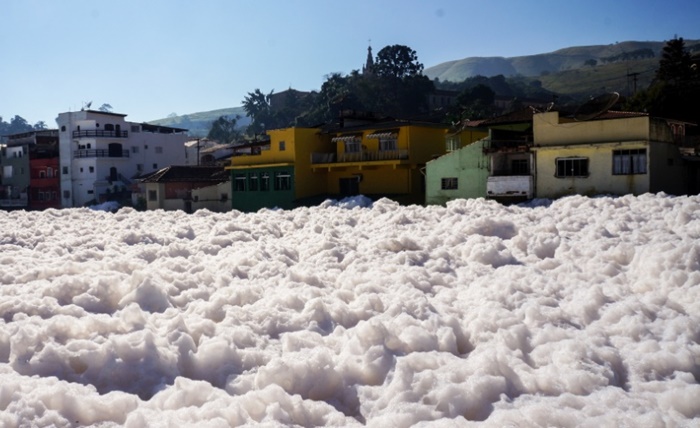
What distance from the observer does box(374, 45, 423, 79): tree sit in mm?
75375

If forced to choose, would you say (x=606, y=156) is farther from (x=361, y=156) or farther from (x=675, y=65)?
(x=675, y=65)

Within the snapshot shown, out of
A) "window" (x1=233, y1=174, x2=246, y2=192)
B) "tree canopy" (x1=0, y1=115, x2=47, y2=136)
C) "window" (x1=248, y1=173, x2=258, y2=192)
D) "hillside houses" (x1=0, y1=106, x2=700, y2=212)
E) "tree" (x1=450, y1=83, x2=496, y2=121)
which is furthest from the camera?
"tree canopy" (x1=0, y1=115, x2=47, y2=136)

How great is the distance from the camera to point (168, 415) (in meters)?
5.27

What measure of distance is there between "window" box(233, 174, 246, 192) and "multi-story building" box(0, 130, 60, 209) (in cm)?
2534

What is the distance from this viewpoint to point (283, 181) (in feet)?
109

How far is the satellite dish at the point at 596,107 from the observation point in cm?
2303

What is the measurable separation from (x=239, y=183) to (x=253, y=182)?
3.98 ft

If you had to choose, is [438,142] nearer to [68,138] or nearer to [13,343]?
[13,343]

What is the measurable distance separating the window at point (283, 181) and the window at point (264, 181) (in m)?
0.75

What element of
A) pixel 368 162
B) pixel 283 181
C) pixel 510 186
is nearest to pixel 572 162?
pixel 510 186

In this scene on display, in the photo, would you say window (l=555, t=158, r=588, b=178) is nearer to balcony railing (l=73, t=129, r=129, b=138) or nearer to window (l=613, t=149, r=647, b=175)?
window (l=613, t=149, r=647, b=175)

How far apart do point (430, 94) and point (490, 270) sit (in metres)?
63.8

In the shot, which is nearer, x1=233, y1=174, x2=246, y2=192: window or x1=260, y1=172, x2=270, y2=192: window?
x1=260, y1=172, x2=270, y2=192: window

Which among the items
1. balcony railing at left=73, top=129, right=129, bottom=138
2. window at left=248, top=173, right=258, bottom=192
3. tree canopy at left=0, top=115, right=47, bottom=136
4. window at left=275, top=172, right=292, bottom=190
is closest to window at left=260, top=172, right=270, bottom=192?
window at left=248, top=173, right=258, bottom=192
